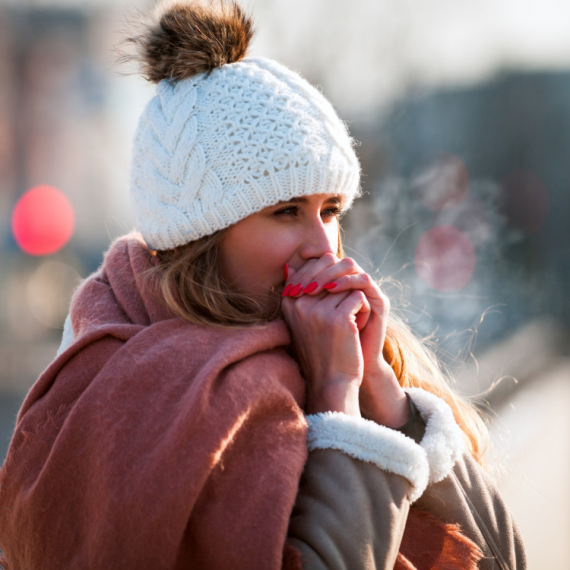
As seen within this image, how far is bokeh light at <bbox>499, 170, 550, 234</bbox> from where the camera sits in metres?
7.57

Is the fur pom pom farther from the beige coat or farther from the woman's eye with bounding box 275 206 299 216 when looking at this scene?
the beige coat

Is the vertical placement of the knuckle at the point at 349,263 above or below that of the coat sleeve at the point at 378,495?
above

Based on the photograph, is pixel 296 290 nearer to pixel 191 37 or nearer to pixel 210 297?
pixel 210 297

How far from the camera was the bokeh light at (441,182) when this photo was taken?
680 cm

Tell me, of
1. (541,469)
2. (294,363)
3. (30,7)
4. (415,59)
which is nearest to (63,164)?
(30,7)

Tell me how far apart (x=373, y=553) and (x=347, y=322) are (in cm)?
61

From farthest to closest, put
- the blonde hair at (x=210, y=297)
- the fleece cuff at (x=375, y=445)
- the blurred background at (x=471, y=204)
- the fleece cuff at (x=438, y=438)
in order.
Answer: the blurred background at (x=471, y=204) → the blonde hair at (x=210, y=297) → the fleece cuff at (x=438, y=438) → the fleece cuff at (x=375, y=445)

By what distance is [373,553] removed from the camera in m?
1.31

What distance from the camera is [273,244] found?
1.69 metres

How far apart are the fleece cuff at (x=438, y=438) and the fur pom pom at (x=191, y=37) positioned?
128 cm

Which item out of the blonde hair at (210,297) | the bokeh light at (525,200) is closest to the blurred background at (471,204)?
the bokeh light at (525,200)

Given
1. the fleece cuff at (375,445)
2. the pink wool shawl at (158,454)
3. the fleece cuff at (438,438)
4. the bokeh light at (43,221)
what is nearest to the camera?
the pink wool shawl at (158,454)

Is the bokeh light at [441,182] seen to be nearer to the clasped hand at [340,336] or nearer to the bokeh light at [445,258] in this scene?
the bokeh light at [445,258]

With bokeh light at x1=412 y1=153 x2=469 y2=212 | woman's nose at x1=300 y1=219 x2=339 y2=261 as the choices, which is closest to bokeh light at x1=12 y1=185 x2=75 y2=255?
bokeh light at x1=412 y1=153 x2=469 y2=212
